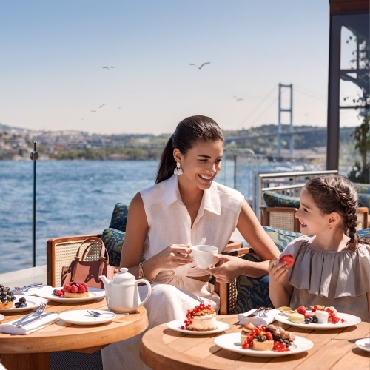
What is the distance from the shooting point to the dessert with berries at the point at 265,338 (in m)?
1.53

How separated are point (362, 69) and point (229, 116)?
32192 mm

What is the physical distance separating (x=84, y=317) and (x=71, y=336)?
0.13 m

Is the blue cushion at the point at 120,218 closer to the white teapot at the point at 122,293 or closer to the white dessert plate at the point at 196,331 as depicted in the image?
the white teapot at the point at 122,293

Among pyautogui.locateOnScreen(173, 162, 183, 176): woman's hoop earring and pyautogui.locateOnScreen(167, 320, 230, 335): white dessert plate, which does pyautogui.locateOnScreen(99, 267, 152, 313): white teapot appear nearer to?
pyautogui.locateOnScreen(167, 320, 230, 335): white dessert plate

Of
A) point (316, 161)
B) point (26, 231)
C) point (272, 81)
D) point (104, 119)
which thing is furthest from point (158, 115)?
point (26, 231)

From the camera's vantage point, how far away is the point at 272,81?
40.5 metres

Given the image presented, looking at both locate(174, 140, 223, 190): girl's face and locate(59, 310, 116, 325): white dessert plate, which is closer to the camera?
locate(59, 310, 116, 325): white dessert plate

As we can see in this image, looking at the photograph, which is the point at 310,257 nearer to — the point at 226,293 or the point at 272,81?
the point at 226,293

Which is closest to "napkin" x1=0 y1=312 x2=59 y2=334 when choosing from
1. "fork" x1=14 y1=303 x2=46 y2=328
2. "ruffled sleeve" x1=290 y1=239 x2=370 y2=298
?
"fork" x1=14 y1=303 x2=46 y2=328

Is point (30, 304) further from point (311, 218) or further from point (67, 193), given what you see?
point (67, 193)

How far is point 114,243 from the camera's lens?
318 centimetres

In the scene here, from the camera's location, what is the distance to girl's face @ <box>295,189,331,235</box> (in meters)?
2.22

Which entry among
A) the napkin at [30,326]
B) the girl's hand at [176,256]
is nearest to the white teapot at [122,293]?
the napkin at [30,326]

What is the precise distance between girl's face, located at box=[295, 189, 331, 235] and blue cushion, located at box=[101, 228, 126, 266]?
1.15 m
